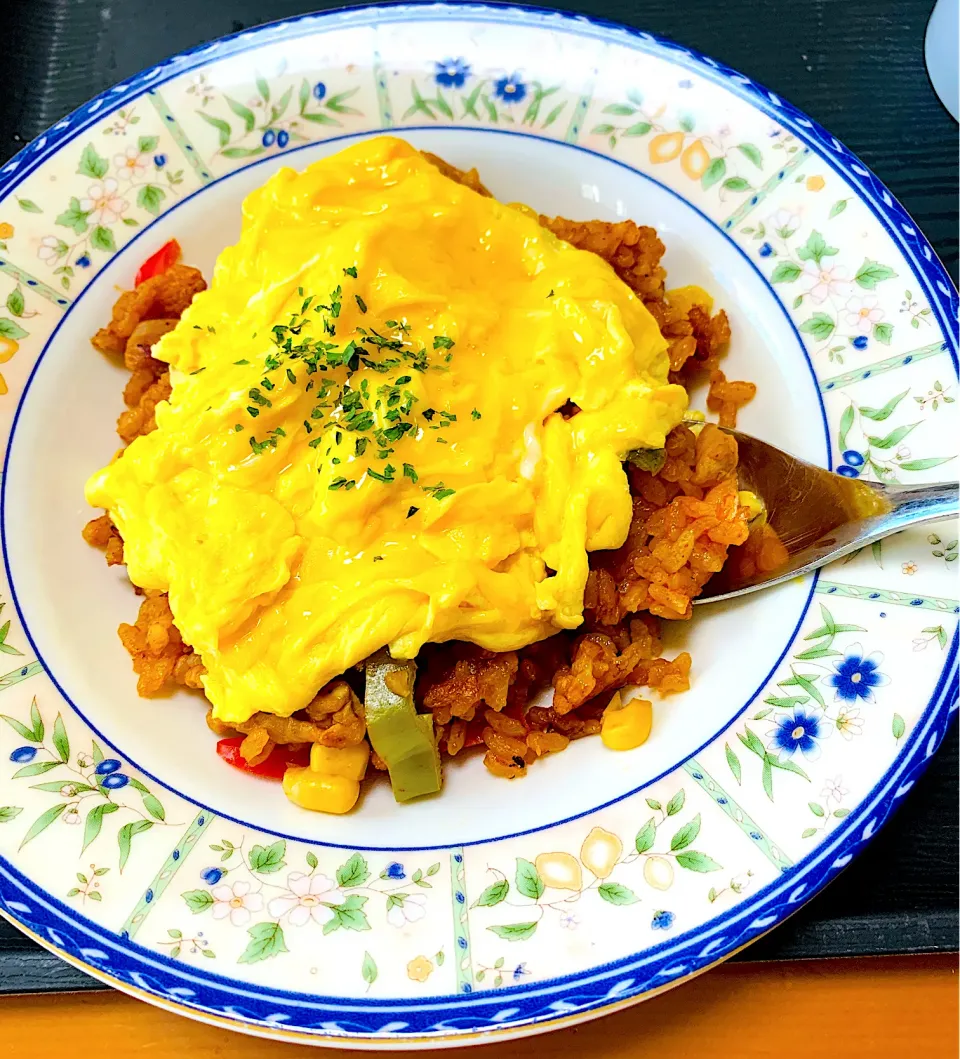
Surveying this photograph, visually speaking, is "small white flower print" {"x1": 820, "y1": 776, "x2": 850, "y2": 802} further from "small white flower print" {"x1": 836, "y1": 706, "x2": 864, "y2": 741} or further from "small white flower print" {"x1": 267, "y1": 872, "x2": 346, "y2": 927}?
"small white flower print" {"x1": 267, "y1": 872, "x2": 346, "y2": 927}

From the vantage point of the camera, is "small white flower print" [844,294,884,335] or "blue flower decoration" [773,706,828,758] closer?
"blue flower decoration" [773,706,828,758]

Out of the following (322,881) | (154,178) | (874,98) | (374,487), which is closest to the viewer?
(322,881)

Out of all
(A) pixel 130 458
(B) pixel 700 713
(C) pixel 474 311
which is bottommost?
(B) pixel 700 713

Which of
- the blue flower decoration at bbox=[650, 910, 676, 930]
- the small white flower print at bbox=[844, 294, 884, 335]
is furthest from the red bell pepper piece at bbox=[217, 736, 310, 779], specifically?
the small white flower print at bbox=[844, 294, 884, 335]

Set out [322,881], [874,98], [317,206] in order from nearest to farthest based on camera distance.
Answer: [322,881] < [317,206] < [874,98]

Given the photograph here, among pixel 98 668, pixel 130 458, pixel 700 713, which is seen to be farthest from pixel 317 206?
pixel 700 713

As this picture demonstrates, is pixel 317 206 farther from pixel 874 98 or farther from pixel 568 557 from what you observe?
pixel 874 98
